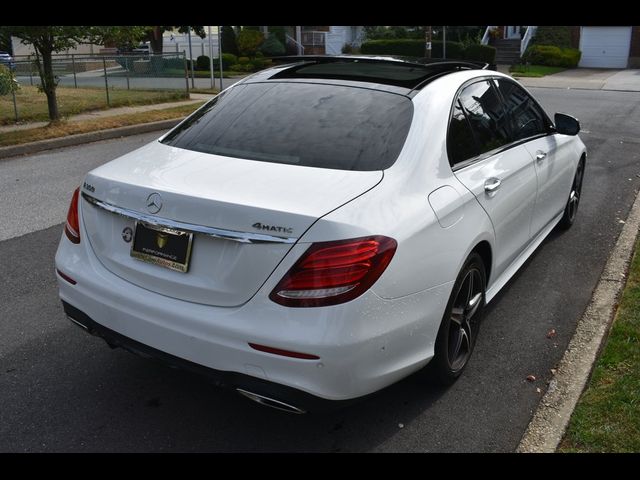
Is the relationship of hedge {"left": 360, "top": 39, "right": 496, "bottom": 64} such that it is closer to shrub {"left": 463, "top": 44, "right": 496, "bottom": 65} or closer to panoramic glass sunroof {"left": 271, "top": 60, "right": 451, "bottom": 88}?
shrub {"left": 463, "top": 44, "right": 496, "bottom": 65}

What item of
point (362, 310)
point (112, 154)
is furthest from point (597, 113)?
point (362, 310)

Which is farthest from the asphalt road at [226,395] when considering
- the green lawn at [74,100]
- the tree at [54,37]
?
the green lawn at [74,100]

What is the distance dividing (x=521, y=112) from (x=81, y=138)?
8.32 m

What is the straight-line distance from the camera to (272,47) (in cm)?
3609

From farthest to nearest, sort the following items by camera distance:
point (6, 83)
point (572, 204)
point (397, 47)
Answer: point (397, 47)
point (6, 83)
point (572, 204)

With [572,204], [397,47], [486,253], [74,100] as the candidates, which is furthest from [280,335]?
[397,47]

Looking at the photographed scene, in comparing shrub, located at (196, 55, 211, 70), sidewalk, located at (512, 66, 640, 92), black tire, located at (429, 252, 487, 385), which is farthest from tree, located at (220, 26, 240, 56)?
black tire, located at (429, 252, 487, 385)

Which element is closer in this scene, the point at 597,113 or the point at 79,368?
the point at 79,368

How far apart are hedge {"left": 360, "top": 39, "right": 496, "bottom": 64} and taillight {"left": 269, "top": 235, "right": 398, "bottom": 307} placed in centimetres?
2969

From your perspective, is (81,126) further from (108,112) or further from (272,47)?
(272,47)

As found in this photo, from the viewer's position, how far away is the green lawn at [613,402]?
311 centimetres

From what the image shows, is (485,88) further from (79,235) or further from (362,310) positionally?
(79,235)
